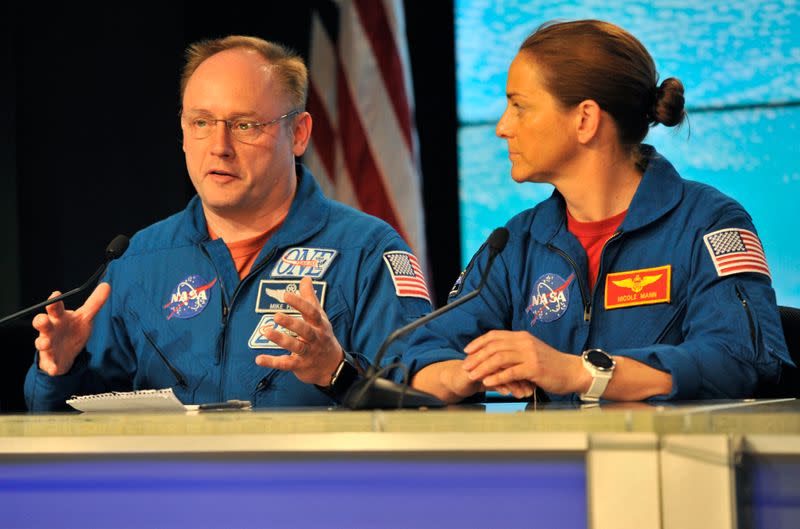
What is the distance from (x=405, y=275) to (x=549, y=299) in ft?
1.25

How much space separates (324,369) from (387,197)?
194 cm

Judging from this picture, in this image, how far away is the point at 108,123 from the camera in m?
3.71

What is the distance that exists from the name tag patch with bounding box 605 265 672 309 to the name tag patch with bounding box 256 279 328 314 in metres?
0.63

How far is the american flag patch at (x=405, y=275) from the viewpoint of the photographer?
2.36 metres

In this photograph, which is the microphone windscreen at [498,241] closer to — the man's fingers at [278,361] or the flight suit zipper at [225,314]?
the man's fingers at [278,361]

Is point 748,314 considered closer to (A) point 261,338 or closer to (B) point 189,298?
(A) point 261,338

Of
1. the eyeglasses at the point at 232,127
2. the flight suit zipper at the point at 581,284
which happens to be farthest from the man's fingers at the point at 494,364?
the eyeglasses at the point at 232,127

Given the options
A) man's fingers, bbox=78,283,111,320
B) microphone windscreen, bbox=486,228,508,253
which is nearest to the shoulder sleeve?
microphone windscreen, bbox=486,228,508,253

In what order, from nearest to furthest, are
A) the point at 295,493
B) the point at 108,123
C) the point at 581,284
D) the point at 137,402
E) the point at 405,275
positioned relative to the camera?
the point at 295,493 < the point at 137,402 < the point at 581,284 < the point at 405,275 < the point at 108,123

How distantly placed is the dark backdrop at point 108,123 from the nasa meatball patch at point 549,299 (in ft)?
5.80

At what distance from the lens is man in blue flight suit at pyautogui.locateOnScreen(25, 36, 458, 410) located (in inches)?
89.8

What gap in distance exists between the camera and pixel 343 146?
13.2 feet

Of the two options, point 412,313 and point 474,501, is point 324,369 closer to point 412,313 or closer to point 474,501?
point 412,313

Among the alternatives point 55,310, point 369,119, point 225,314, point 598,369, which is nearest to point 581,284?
point 598,369
